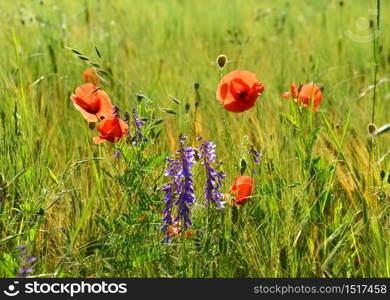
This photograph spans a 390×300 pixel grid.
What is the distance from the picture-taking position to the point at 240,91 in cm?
159

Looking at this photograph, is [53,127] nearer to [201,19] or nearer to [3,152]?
[3,152]

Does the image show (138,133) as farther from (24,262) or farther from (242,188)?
(24,262)

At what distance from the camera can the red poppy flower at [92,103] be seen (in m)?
1.63

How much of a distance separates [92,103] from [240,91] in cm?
35

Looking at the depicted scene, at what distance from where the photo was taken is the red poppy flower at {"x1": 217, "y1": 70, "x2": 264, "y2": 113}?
159 cm

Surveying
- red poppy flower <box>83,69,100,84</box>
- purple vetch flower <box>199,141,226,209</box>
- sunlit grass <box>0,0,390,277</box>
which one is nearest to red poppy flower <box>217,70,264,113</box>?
sunlit grass <box>0,0,390,277</box>

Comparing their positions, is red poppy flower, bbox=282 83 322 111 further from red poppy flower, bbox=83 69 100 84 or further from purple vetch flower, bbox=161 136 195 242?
red poppy flower, bbox=83 69 100 84

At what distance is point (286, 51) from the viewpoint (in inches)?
128

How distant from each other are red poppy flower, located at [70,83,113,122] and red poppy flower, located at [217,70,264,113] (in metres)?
0.27

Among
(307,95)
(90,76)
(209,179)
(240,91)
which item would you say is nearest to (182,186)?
(209,179)

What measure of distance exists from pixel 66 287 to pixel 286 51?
216 cm

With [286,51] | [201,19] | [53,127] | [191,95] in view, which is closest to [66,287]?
[53,127]

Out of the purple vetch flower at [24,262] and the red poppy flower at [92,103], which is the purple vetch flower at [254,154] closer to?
the red poppy flower at [92,103]

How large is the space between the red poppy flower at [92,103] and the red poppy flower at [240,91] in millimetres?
273
